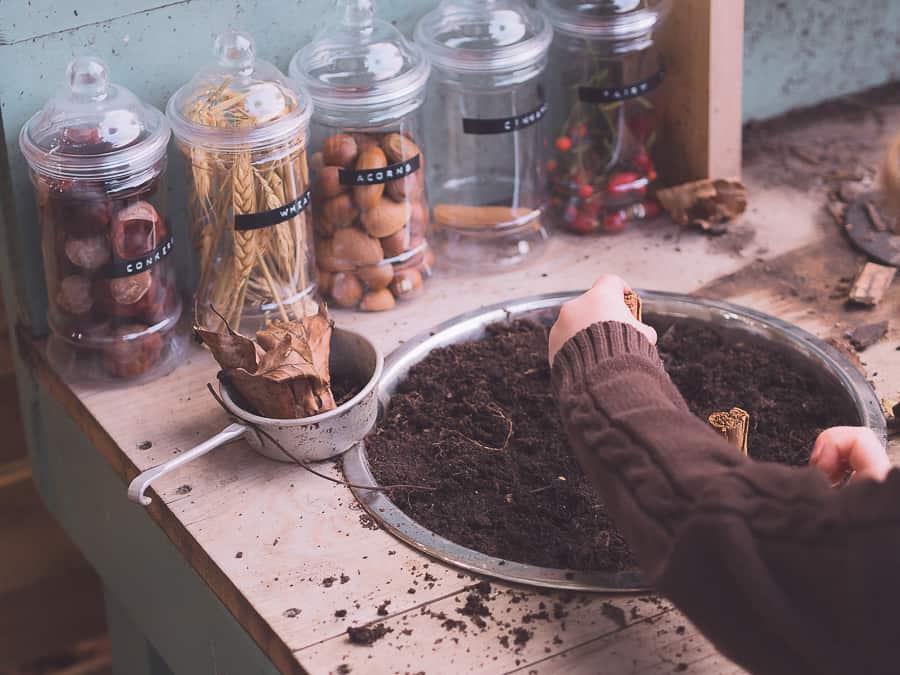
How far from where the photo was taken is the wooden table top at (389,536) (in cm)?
101

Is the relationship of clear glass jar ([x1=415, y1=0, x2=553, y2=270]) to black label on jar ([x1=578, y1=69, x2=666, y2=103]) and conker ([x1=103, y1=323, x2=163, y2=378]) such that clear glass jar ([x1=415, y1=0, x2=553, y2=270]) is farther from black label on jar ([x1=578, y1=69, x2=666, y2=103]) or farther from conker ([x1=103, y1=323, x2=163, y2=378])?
conker ([x1=103, y1=323, x2=163, y2=378])

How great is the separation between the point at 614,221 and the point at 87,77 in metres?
0.73

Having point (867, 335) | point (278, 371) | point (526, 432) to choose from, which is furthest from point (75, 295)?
point (867, 335)

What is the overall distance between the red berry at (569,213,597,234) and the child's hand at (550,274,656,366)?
0.48m

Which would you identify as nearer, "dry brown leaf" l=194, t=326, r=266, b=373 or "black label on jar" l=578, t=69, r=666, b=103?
"dry brown leaf" l=194, t=326, r=266, b=373

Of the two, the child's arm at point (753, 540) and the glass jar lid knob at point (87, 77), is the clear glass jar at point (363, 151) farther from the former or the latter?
the child's arm at point (753, 540)

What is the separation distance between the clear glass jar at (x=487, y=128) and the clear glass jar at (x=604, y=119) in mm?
45

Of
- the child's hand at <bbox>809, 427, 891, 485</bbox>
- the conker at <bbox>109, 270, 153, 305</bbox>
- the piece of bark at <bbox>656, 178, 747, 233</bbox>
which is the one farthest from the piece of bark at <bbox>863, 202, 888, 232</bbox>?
the conker at <bbox>109, 270, 153, 305</bbox>

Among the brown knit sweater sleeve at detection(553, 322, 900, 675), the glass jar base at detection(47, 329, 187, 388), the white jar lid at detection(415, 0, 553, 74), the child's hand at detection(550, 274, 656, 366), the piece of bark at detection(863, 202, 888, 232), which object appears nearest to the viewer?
the brown knit sweater sleeve at detection(553, 322, 900, 675)

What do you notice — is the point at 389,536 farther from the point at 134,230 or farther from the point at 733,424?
the point at 134,230

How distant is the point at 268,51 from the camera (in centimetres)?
147

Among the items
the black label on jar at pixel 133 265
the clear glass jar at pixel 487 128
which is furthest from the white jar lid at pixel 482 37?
the black label on jar at pixel 133 265

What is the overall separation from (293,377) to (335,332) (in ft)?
0.48

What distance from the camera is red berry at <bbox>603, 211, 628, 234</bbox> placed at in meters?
1.65
